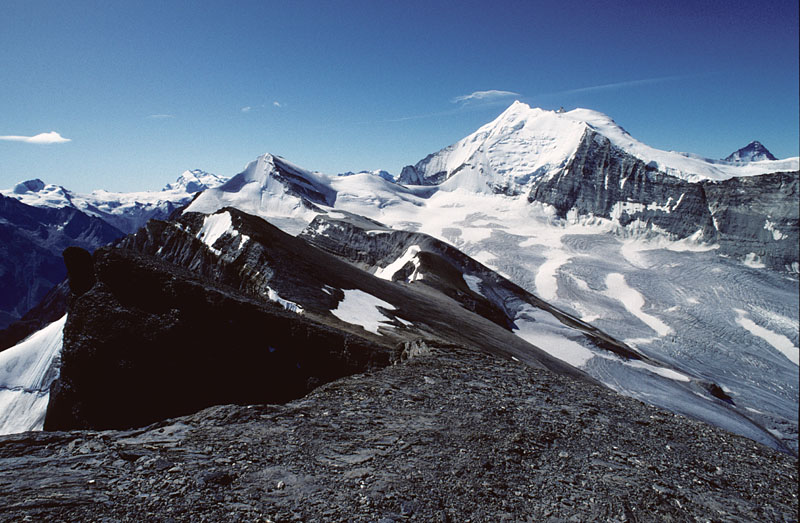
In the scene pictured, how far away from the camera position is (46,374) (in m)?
23.4

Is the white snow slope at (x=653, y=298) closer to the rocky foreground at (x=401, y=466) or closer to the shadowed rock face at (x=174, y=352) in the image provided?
the shadowed rock face at (x=174, y=352)

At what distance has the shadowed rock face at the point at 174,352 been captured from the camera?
14.1 meters

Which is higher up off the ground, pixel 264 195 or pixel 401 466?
pixel 264 195

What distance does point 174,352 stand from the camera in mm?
14531

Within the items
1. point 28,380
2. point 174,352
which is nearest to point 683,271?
point 174,352

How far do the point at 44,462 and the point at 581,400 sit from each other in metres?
13.2

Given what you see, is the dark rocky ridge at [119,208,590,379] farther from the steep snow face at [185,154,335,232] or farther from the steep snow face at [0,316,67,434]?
the steep snow face at [185,154,335,232]

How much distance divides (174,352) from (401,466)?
975 cm

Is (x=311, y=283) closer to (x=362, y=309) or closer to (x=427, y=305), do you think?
(x=362, y=309)

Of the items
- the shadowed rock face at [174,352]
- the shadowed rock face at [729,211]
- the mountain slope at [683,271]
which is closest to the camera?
the shadowed rock face at [174,352]

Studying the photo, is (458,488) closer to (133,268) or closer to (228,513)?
(228,513)

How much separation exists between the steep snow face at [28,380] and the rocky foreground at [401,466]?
16.3 meters

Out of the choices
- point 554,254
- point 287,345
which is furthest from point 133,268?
point 554,254

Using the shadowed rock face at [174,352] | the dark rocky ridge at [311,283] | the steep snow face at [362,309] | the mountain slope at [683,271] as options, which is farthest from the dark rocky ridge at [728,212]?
the shadowed rock face at [174,352]
